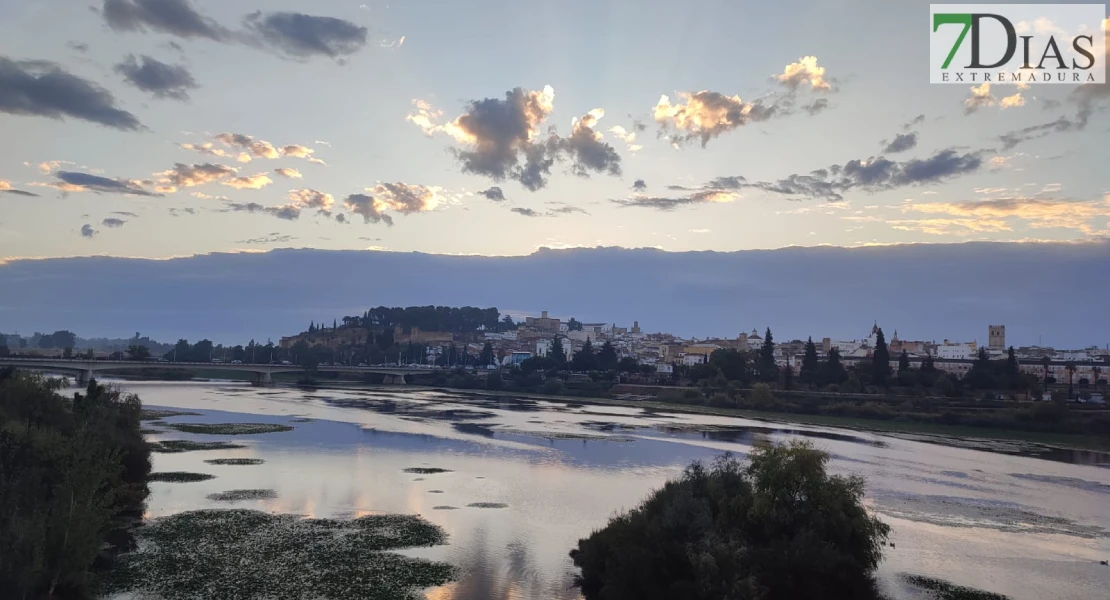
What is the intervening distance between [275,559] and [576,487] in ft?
49.0

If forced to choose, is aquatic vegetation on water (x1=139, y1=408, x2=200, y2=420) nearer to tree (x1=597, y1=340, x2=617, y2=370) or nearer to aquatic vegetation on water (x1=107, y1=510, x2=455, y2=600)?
aquatic vegetation on water (x1=107, y1=510, x2=455, y2=600)

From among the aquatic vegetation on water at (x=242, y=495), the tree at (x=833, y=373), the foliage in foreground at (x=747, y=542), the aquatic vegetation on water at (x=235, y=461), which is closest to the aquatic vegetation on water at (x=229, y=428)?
the aquatic vegetation on water at (x=235, y=461)

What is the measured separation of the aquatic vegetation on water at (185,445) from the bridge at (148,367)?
42.3 metres

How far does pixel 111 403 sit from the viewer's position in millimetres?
35469

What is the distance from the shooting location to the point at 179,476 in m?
31.8

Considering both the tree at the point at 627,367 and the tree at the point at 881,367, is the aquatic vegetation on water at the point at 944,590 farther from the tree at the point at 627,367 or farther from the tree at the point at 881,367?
the tree at the point at 627,367

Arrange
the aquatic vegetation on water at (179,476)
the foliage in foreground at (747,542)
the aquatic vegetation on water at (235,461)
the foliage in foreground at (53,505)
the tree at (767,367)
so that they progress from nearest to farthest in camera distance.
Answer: the foliage in foreground at (53,505)
the foliage in foreground at (747,542)
the aquatic vegetation on water at (179,476)
the aquatic vegetation on water at (235,461)
the tree at (767,367)

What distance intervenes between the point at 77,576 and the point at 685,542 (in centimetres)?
1409

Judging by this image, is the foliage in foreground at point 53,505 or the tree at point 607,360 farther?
the tree at point 607,360

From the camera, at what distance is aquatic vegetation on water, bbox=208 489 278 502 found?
27.7 meters

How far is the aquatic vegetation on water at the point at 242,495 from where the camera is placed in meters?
27.7

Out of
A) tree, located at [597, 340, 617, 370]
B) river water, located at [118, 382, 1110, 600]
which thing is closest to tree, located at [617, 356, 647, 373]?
tree, located at [597, 340, 617, 370]

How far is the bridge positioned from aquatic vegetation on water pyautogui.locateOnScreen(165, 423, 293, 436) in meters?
34.4

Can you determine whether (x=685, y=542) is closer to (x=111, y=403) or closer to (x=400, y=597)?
(x=400, y=597)
